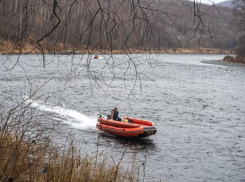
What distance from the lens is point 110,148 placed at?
14.4 m

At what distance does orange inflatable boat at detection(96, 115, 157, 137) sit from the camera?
1618 cm

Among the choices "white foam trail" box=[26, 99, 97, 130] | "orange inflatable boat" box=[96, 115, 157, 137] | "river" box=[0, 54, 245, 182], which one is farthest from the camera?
"white foam trail" box=[26, 99, 97, 130]

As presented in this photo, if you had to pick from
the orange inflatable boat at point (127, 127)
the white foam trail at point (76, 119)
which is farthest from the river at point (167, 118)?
the orange inflatable boat at point (127, 127)

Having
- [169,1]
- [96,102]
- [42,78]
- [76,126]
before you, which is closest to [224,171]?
[76,126]

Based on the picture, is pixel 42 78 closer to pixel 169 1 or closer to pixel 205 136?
pixel 205 136

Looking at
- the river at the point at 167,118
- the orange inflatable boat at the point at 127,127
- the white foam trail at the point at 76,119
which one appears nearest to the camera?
the river at the point at 167,118

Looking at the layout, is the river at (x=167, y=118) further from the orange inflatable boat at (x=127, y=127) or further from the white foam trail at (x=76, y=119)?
the orange inflatable boat at (x=127, y=127)

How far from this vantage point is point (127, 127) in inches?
664

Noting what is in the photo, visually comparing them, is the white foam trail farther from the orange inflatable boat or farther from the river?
the orange inflatable boat

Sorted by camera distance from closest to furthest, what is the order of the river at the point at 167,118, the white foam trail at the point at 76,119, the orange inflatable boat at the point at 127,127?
the river at the point at 167,118, the orange inflatable boat at the point at 127,127, the white foam trail at the point at 76,119

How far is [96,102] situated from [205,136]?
8.71 meters

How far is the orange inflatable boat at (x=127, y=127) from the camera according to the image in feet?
53.1

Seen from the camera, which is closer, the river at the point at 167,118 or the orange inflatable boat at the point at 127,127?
the river at the point at 167,118

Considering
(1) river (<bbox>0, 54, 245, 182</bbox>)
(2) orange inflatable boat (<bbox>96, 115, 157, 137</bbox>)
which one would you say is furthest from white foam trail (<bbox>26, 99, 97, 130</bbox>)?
(2) orange inflatable boat (<bbox>96, 115, 157, 137</bbox>)
